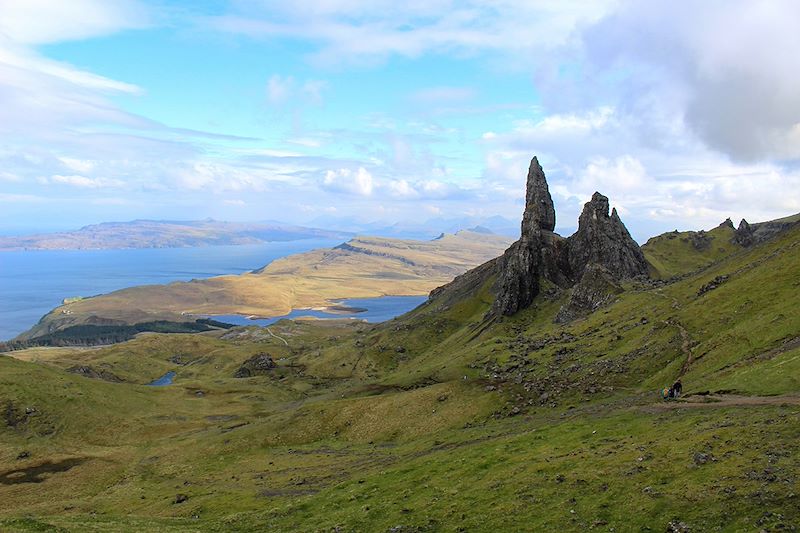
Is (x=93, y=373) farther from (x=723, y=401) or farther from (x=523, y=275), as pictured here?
(x=723, y=401)

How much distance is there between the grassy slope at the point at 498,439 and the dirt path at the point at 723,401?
714 mm

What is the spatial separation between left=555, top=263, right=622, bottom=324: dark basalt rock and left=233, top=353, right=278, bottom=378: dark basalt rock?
105 m

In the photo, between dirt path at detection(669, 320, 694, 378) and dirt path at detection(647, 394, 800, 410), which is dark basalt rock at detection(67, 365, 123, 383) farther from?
dirt path at detection(647, 394, 800, 410)

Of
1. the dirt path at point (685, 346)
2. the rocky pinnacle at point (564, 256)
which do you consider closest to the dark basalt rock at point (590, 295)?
the rocky pinnacle at point (564, 256)

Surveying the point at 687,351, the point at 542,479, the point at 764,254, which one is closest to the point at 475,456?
the point at 542,479

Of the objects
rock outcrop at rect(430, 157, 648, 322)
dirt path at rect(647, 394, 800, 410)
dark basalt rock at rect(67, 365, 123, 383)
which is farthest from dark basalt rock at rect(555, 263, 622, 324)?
dark basalt rock at rect(67, 365, 123, 383)

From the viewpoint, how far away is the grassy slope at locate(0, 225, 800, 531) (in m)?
36.6

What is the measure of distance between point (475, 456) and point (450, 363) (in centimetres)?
7012

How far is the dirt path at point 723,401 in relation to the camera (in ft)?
153

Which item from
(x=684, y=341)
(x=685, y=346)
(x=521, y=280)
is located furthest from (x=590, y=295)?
(x=685, y=346)

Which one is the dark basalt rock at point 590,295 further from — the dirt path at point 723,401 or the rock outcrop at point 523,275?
the dirt path at point 723,401

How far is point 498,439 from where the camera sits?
60781 millimetres

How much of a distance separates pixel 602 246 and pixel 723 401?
13083cm

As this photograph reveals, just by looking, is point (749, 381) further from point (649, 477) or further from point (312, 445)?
point (312, 445)
